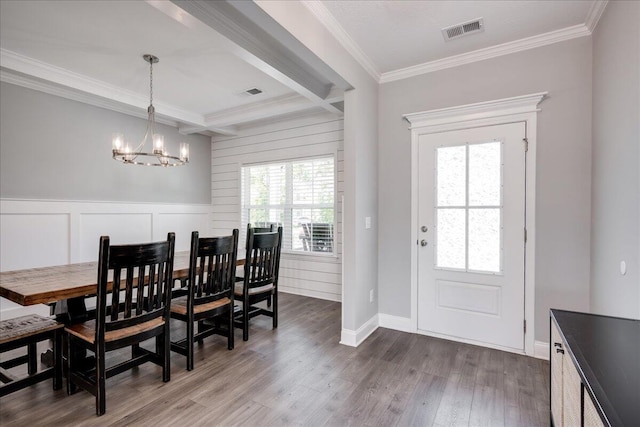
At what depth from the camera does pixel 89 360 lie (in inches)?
91.7

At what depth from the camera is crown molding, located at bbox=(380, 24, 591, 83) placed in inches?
102

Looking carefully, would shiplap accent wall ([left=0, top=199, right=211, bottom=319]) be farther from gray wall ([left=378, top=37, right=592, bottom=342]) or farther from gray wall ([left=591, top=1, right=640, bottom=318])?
gray wall ([left=591, top=1, right=640, bottom=318])

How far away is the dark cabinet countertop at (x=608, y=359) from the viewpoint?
2.66 ft

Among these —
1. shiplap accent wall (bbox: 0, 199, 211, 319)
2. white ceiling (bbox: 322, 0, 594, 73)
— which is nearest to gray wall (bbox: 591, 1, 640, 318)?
white ceiling (bbox: 322, 0, 594, 73)

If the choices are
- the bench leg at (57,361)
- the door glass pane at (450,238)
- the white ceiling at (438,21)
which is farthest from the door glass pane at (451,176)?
the bench leg at (57,361)

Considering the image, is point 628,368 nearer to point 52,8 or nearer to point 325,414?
point 325,414

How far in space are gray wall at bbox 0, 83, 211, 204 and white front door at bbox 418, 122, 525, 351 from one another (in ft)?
13.4

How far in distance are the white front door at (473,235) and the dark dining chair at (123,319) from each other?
2376 mm

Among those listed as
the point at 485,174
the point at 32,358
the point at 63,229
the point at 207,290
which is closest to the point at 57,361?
the point at 32,358

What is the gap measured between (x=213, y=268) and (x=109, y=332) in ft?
2.96

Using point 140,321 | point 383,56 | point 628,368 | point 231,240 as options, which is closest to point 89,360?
point 140,321

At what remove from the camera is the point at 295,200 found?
4.95 m

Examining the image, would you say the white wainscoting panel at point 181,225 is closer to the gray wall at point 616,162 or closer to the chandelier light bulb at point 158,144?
the chandelier light bulb at point 158,144

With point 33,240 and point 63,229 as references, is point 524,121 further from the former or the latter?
point 33,240
